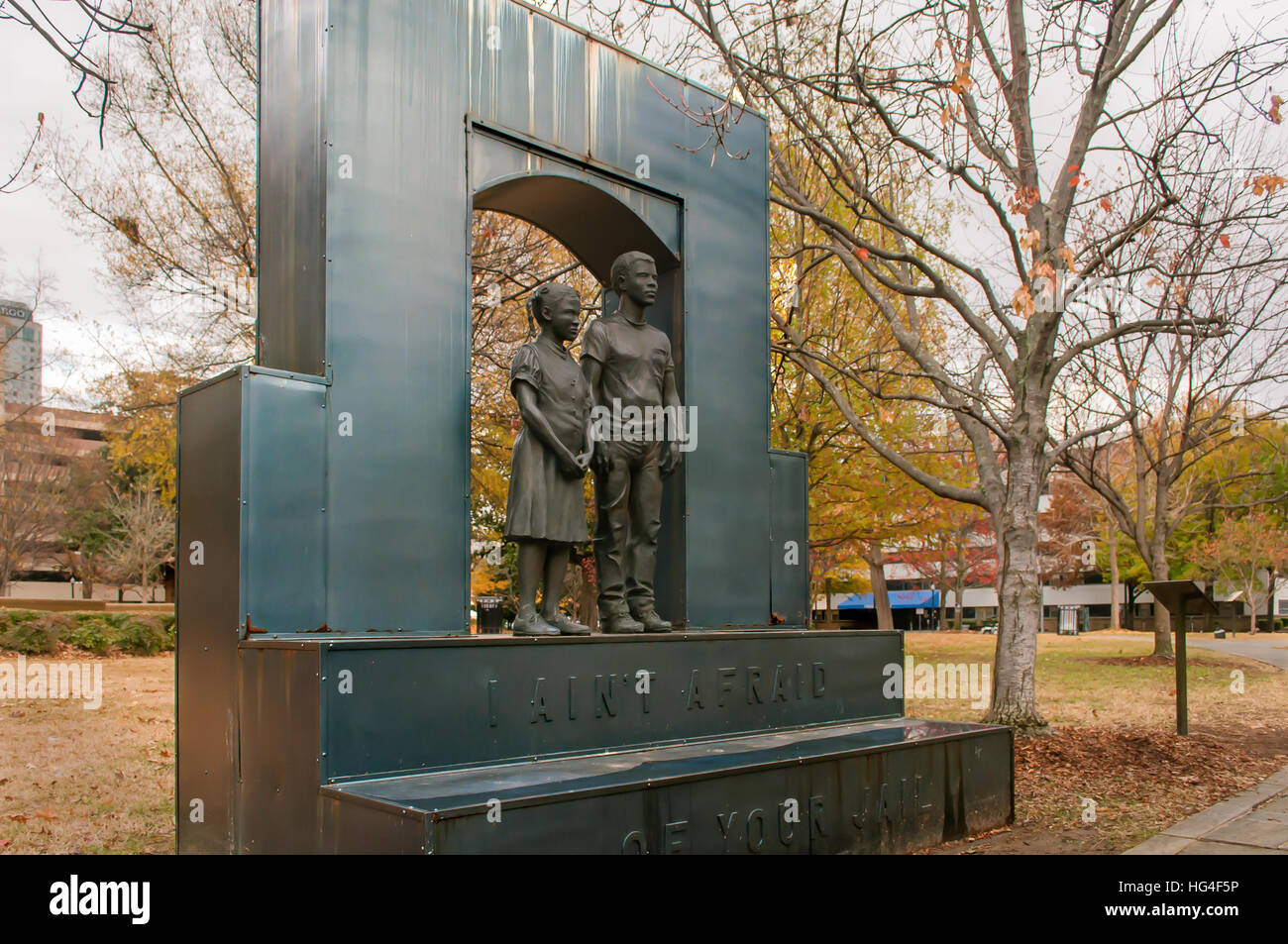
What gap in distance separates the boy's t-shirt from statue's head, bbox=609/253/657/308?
0.71 ft

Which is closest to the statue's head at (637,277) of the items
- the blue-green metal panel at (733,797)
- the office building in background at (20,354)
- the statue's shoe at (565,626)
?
the statue's shoe at (565,626)

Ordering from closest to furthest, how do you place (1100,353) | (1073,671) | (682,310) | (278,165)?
(278,165)
(682,310)
(1100,353)
(1073,671)

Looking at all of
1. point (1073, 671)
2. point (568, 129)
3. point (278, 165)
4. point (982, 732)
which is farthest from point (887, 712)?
point (1073, 671)

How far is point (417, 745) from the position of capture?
17.7ft

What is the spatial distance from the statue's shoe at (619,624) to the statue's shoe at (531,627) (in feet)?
2.21

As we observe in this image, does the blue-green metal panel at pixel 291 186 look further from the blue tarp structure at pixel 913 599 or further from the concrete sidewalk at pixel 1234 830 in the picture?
the blue tarp structure at pixel 913 599

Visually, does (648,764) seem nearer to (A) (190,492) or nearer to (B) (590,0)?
(A) (190,492)

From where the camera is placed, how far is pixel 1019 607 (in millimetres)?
12078

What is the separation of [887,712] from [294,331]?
17.7 feet

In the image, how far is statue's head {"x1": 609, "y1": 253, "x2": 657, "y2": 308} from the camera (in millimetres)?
7391

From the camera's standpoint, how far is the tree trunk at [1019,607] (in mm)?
11984

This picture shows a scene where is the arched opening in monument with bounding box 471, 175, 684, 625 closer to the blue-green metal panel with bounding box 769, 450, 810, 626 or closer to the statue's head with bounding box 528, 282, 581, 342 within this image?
the statue's head with bounding box 528, 282, 581, 342

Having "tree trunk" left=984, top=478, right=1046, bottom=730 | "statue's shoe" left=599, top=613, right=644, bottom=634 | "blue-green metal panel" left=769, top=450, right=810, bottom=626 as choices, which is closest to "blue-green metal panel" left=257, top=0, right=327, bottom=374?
"statue's shoe" left=599, top=613, right=644, bottom=634

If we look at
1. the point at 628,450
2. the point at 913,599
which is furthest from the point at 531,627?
the point at 913,599
